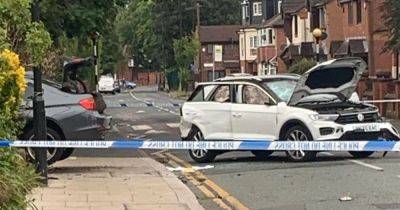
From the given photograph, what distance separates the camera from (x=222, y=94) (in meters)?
15.3

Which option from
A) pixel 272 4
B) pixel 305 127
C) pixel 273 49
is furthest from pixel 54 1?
pixel 272 4

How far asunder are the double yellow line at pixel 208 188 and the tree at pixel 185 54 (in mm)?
57619

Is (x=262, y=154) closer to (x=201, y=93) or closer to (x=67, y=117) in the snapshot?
(x=201, y=93)

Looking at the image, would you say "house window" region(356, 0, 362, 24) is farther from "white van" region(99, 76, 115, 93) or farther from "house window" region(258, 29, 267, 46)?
"white van" region(99, 76, 115, 93)

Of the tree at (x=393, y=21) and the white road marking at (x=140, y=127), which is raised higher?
the tree at (x=393, y=21)

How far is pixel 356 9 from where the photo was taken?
4325cm

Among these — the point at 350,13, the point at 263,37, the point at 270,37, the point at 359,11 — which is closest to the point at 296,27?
the point at 270,37

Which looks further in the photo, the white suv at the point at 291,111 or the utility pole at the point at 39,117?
the white suv at the point at 291,111

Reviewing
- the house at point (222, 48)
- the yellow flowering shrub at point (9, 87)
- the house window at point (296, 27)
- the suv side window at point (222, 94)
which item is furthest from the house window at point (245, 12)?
the yellow flowering shrub at point (9, 87)

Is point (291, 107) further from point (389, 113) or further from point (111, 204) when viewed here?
point (389, 113)

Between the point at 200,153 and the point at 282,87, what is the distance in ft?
6.85

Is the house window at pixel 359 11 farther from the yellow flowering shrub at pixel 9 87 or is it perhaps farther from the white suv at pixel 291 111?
the yellow flowering shrub at pixel 9 87

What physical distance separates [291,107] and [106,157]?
175 inches

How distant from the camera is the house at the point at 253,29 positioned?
7444 centimetres
